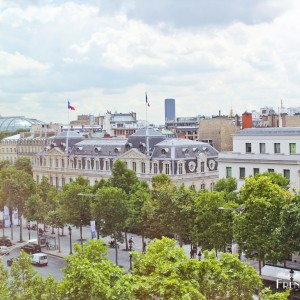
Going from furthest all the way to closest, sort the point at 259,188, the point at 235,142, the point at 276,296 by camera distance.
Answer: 1. the point at 235,142
2. the point at 259,188
3. the point at 276,296

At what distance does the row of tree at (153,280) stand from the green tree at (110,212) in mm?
31865

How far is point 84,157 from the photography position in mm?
116375

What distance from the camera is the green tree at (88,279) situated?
33312 millimetres

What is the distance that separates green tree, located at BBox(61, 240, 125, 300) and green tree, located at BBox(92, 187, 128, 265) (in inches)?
1334

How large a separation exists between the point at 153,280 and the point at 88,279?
369cm

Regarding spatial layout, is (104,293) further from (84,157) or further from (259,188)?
(84,157)

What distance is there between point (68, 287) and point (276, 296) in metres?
11.8

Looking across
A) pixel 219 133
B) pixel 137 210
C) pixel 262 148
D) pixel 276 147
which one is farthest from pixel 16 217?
pixel 276 147

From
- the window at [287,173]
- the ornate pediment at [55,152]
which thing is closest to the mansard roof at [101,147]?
the ornate pediment at [55,152]

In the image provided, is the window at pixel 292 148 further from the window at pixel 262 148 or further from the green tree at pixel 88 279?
the green tree at pixel 88 279

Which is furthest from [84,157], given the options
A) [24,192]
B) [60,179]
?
[24,192]

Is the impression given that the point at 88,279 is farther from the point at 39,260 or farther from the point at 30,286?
the point at 39,260

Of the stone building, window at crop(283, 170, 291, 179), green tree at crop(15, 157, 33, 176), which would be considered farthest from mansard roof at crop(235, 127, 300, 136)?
green tree at crop(15, 157, 33, 176)

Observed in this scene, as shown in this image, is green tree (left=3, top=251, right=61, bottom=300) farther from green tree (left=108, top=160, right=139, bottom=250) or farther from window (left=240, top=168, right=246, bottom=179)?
window (left=240, top=168, right=246, bottom=179)
